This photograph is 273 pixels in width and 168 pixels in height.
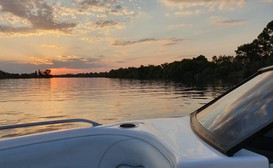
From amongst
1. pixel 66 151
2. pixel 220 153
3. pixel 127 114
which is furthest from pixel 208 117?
pixel 127 114

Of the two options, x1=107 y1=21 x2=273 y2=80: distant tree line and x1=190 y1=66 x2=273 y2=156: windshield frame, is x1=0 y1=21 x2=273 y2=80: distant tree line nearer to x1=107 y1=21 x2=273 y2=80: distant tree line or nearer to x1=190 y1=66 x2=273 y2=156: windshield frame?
x1=107 y1=21 x2=273 y2=80: distant tree line

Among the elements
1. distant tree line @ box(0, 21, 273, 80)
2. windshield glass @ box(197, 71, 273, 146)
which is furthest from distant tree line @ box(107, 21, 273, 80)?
windshield glass @ box(197, 71, 273, 146)

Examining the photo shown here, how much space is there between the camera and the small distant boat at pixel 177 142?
2402 millimetres

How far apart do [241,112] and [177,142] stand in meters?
0.58

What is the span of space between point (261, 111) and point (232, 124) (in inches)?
9.7

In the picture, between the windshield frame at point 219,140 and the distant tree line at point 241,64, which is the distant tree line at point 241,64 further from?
the windshield frame at point 219,140

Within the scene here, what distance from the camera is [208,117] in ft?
11.1

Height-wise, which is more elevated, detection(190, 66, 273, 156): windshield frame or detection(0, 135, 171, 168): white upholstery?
detection(190, 66, 273, 156): windshield frame

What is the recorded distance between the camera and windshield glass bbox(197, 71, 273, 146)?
250 centimetres

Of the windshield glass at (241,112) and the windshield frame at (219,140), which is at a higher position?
the windshield glass at (241,112)

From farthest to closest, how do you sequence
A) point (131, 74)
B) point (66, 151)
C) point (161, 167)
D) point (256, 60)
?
point (131, 74) < point (256, 60) < point (66, 151) < point (161, 167)

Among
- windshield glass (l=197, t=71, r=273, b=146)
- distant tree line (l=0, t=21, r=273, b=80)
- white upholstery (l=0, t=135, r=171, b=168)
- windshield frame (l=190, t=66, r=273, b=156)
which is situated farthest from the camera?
distant tree line (l=0, t=21, r=273, b=80)

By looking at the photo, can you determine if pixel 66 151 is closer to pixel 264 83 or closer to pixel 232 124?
pixel 232 124

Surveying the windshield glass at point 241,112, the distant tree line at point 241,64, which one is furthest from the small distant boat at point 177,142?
the distant tree line at point 241,64
